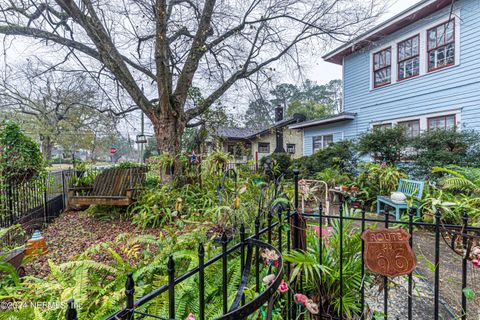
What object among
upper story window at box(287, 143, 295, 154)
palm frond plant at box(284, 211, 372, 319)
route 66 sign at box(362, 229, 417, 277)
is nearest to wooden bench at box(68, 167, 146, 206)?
palm frond plant at box(284, 211, 372, 319)

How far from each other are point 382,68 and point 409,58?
3.09ft

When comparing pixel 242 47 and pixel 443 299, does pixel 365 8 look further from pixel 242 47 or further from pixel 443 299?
pixel 443 299

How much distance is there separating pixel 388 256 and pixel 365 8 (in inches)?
241

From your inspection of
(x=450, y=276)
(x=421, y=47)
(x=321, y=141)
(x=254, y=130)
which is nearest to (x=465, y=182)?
(x=450, y=276)

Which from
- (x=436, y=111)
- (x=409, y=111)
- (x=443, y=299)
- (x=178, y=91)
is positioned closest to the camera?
(x=443, y=299)

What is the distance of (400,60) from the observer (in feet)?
25.3

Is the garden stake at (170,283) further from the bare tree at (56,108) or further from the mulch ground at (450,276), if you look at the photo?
the bare tree at (56,108)

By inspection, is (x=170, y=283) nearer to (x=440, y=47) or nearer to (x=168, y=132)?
(x=168, y=132)

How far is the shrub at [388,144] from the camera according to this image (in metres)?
6.41

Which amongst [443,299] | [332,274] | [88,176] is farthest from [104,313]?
[88,176]

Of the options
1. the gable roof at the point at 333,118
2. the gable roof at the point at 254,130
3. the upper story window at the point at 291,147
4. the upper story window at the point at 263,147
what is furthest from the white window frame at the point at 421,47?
the upper story window at the point at 263,147

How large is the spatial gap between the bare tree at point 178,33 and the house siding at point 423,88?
291 cm

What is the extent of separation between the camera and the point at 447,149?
5656mm

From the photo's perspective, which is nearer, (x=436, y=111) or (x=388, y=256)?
(x=388, y=256)
